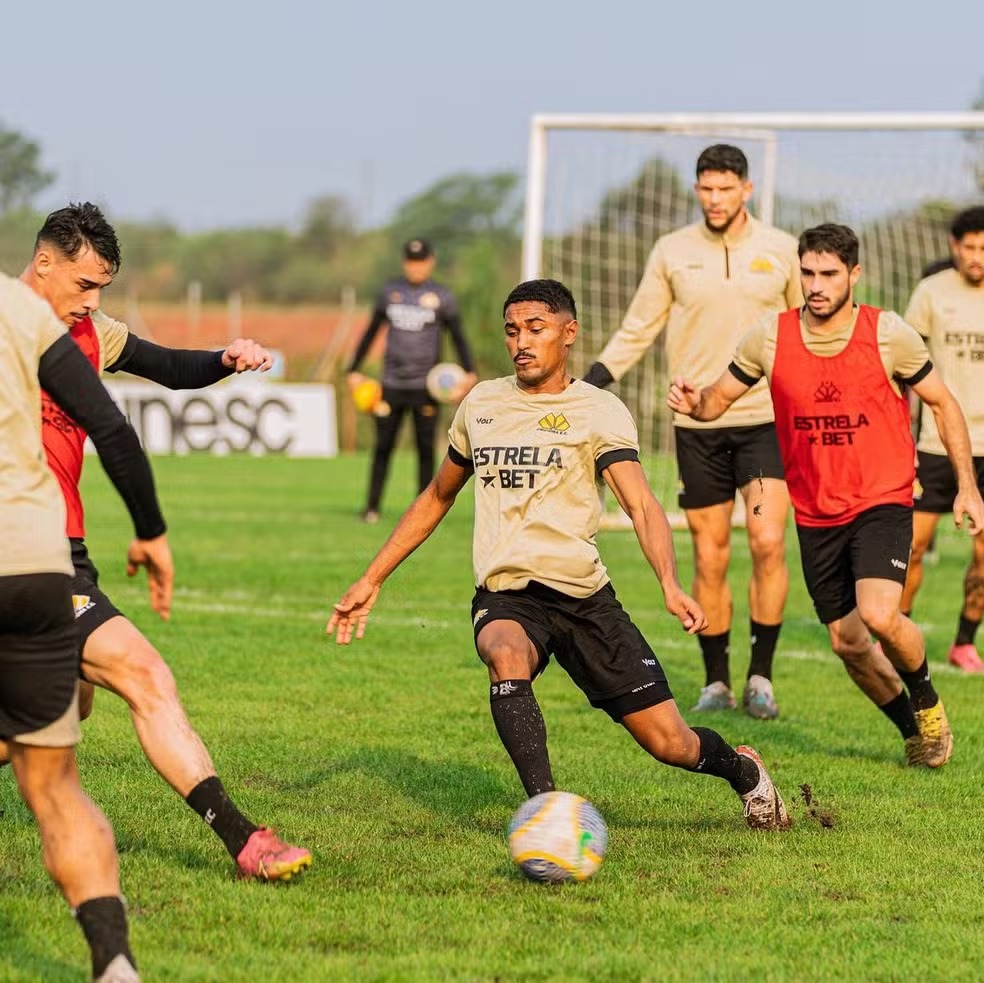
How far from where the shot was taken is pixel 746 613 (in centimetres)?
1334

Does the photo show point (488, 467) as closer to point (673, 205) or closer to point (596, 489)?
point (596, 489)

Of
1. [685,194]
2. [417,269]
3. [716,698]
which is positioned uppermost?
[685,194]

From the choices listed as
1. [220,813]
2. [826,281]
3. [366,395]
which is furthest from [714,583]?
[366,395]

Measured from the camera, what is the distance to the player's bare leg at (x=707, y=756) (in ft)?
20.6

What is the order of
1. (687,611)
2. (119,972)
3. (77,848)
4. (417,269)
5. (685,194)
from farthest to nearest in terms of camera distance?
(685,194) < (417,269) < (687,611) < (77,848) < (119,972)

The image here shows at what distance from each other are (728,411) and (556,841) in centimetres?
428

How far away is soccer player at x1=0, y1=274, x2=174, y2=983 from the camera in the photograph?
4.35 m

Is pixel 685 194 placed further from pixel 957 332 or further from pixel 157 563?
pixel 157 563

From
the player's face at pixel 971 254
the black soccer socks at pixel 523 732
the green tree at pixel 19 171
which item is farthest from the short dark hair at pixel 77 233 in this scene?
the green tree at pixel 19 171

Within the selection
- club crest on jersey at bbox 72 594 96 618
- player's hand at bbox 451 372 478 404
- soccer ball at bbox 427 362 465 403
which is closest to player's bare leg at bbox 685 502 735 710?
club crest on jersey at bbox 72 594 96 618

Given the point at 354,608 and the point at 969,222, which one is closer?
the point at 354,608

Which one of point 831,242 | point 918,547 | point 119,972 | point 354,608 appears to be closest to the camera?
point 119,972

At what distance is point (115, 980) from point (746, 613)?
9.42m

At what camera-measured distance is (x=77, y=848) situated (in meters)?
4.48
